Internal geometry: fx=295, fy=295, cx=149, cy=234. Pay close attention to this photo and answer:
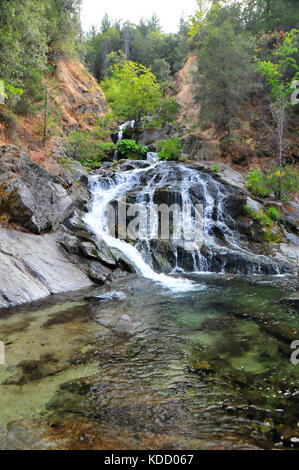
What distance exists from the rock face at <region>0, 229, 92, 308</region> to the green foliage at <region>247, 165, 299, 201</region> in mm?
9543

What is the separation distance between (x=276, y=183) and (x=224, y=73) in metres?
7.45

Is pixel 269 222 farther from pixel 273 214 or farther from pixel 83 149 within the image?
pixel 83 149

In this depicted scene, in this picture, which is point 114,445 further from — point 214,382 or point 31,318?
point 31,318

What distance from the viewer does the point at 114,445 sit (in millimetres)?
2602

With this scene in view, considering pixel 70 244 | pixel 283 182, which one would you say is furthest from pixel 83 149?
pixel 283 182

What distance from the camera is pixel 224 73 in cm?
1670

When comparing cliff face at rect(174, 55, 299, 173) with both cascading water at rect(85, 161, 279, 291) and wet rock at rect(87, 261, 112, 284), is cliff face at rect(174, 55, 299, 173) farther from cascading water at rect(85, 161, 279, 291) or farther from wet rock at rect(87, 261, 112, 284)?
wet rock at rect(87, 261, 112, 284)

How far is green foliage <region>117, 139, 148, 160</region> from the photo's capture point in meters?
21.2

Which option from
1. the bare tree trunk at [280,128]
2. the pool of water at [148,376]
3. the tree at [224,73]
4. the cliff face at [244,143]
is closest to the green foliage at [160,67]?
the tree at [224,73]

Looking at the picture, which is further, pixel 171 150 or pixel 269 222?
pixel 171 150

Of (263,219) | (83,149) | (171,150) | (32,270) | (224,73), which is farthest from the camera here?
(171,150)

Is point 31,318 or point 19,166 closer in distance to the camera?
point 31,318

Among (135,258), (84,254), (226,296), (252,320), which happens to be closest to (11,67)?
(84,254)

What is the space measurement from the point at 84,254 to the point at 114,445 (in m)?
7.17
